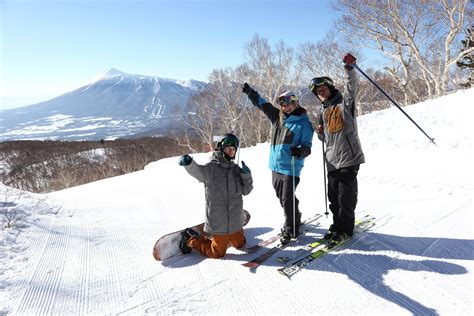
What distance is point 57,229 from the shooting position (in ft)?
14.3

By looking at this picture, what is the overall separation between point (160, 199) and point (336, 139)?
480 centimetres

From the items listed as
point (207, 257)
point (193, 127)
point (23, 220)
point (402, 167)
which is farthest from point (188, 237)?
point (193, 127)

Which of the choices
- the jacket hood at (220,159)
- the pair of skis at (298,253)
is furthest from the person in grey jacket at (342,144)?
the jacket hood at (220,159)

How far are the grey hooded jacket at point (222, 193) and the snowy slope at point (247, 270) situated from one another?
1.37 ft

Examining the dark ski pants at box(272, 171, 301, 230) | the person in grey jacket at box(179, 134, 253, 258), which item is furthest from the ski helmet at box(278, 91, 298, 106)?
the dark ski pants at box(272, 171, 301, 230)

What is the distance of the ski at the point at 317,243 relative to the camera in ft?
10.8

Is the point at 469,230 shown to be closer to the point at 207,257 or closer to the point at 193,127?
the point at 207,257

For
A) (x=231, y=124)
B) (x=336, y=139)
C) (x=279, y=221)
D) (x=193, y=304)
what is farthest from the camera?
(x=231, y=124)

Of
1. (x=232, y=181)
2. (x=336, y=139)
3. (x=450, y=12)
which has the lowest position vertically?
(x=232, y=181)

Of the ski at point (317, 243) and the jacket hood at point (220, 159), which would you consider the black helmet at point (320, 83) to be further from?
the ski at point (317, 243)

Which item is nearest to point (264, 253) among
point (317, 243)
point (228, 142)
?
point (317, 243)

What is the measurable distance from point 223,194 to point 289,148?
1.01 metres

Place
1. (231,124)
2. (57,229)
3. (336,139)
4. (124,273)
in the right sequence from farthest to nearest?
(231,124), (57,229), (336,139), (124,273)

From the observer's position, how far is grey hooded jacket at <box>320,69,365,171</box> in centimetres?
319
